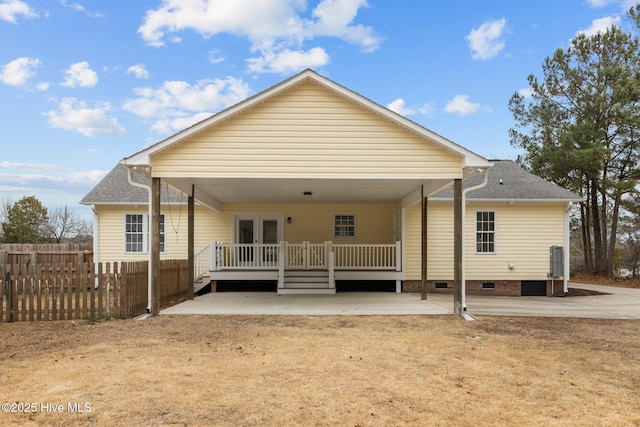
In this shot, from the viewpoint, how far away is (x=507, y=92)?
2794 centimetres

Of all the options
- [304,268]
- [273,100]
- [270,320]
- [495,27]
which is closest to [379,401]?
[270,320]

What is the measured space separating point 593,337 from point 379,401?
5769mm

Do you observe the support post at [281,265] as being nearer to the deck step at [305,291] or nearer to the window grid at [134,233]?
the deck step at [305,291]

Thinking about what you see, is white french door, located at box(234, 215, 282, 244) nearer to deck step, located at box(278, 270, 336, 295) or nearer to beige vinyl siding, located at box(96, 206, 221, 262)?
beige vinyl siding, located at box(96, 206, 221, 262)

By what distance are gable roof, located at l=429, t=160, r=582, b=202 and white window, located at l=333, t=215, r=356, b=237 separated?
135 inches

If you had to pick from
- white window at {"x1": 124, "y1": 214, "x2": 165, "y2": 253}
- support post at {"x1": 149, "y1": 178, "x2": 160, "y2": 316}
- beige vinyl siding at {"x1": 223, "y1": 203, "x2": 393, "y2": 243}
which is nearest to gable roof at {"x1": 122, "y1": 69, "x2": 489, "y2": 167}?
support post at {"x1": 149, "y1": 178, "x2": 160, "y2": 316}

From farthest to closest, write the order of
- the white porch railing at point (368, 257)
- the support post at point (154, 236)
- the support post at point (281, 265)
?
the white porch railing at point (368, 257), the support post at point (281, 265), the support post at point (154, 236)

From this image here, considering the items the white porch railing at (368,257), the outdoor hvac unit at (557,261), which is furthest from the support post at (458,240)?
the outdoor hvac unit at (557,261)

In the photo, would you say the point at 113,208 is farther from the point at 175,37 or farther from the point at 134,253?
the point at 175,37

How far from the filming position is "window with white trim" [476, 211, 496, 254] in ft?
54.4

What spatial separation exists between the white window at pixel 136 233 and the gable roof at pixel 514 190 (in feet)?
33.5

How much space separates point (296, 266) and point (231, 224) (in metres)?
3.14

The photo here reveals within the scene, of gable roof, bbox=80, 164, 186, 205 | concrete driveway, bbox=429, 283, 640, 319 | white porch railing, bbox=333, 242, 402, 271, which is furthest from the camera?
gable roof, bbox=80, 164, 186, 205

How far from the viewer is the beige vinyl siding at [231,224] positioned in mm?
17156
